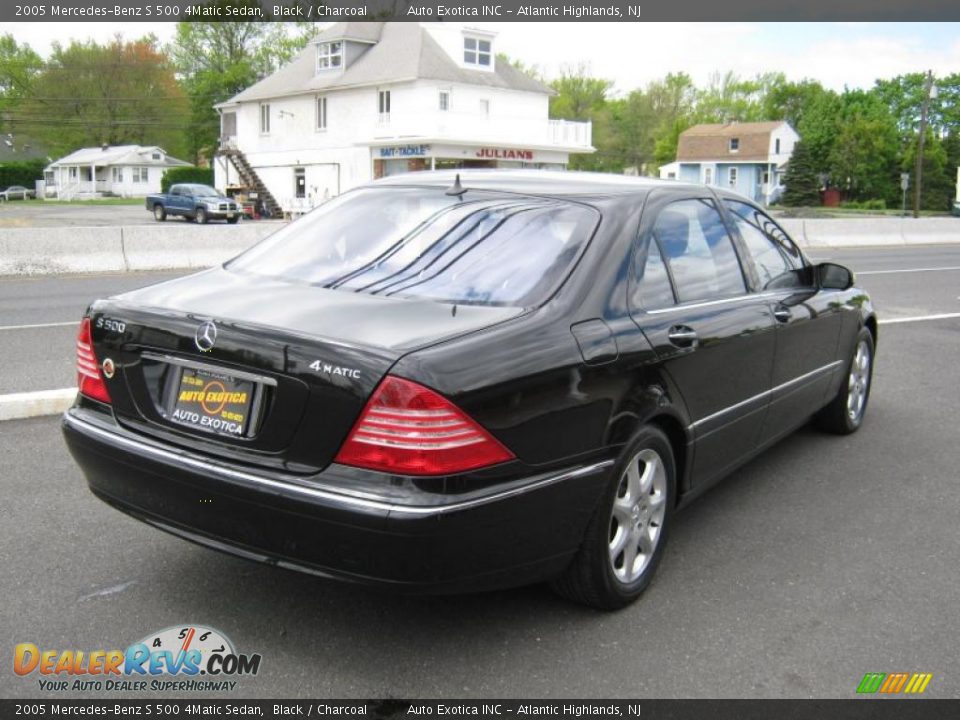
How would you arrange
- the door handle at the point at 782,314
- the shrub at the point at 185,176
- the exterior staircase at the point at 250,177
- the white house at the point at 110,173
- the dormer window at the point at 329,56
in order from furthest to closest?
the white house at the point at 110,173
the shrub at the point at 185,176
the exterior staircase at the point at 250,177
the dormer window at the point at 329,56
the door handle at the point at 782,314

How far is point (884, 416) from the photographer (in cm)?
691

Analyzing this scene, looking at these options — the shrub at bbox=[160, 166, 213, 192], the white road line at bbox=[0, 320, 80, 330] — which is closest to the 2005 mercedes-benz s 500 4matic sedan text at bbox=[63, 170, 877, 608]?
the white road line at bbox=[0, 320, 80, 330]

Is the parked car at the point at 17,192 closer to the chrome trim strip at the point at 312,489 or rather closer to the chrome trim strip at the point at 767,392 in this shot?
the chrome trim strip at the point at 767,392

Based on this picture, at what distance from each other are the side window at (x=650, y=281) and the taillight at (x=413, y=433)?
3.60ft

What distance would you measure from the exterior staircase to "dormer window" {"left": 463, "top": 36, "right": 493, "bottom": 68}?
41.3 ft

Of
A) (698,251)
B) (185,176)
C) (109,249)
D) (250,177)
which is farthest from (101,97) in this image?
(698,251)

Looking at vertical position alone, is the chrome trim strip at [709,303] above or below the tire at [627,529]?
above

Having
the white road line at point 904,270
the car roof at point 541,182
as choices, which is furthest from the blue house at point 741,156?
the car roof at point 541,182

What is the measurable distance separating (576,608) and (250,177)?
52.8m

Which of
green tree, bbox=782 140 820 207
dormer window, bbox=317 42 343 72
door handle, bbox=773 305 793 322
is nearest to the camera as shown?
door handle, bbox=773 305 793 322

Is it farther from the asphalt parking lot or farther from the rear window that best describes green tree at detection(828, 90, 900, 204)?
the rear window

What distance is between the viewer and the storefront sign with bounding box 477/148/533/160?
47594mm

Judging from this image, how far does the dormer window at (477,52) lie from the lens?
158 ft
